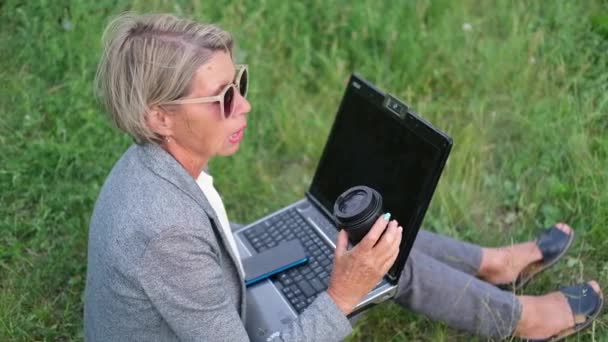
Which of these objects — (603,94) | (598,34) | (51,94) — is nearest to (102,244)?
(51,94)

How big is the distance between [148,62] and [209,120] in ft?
0.72

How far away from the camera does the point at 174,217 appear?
1.67 metres

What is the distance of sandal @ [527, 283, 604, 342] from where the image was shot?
8.08 ft

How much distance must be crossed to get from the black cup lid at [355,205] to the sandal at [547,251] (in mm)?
1180

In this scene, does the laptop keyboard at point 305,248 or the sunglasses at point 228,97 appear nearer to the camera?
the sunglasses at point 228,97

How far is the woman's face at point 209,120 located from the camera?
176 cm

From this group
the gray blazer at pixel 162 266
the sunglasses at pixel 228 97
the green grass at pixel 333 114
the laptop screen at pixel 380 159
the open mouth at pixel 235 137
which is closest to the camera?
the gray blazer at pixel 162 266

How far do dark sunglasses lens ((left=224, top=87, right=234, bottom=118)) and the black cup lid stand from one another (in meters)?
0.39

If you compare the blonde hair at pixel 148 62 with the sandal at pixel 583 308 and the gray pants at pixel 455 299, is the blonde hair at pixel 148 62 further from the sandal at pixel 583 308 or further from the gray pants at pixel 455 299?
the sandal at pixel 583 308

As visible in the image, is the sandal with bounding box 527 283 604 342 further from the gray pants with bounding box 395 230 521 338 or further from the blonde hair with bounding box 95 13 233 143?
the blonde hair with bounding box 95 13 233 143

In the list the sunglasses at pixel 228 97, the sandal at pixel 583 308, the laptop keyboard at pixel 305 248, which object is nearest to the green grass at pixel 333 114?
the sandal at pixel 583 308

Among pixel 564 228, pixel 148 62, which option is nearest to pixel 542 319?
pixel 564 228

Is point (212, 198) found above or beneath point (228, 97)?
beneath

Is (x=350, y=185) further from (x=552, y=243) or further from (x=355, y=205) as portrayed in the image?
(x=552, y=243)
